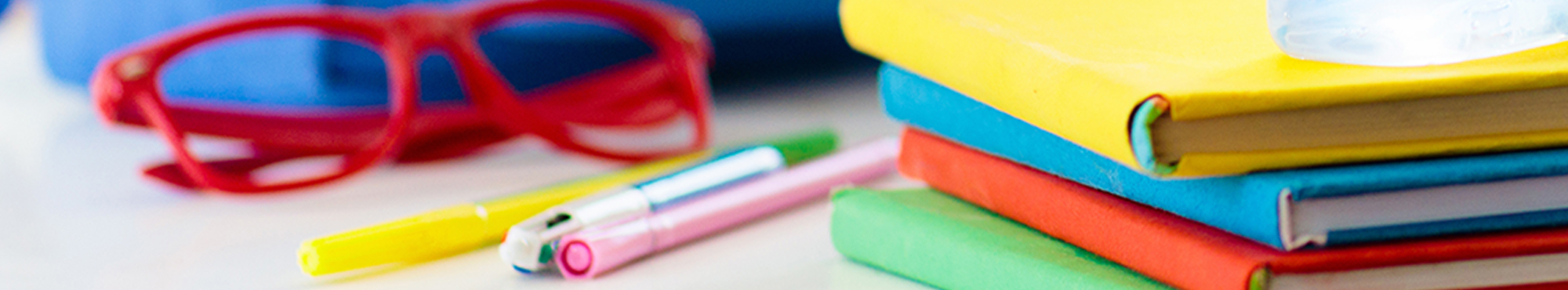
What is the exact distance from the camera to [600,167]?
57 cm

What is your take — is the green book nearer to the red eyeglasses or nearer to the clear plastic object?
the clear plastic object

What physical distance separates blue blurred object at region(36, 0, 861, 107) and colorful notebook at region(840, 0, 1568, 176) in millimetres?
388

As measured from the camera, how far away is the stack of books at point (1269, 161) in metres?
0.24

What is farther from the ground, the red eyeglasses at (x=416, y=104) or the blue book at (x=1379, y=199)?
the red eyeglasses at (x=416, y=104)

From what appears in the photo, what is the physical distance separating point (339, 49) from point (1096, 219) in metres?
0.40

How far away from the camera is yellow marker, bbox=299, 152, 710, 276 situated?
1.20 ft

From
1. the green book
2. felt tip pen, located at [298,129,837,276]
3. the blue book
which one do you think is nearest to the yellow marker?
felt tip pen, located at [298,129,837,276]

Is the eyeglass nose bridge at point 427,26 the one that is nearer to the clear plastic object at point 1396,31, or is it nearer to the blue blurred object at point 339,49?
the blue blurred object at point 339,49

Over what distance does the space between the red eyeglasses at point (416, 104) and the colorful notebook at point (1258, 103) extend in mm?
313

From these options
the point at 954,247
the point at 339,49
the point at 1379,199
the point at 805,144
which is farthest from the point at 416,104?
the point at 1379,199

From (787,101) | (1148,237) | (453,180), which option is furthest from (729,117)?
(1148,237)

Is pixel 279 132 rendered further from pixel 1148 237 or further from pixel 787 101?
pixel 1148 237

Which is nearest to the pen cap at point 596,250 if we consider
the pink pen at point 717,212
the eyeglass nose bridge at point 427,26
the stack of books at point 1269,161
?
the pink pen at point 717,212

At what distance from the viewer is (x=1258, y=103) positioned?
0.77 ft
